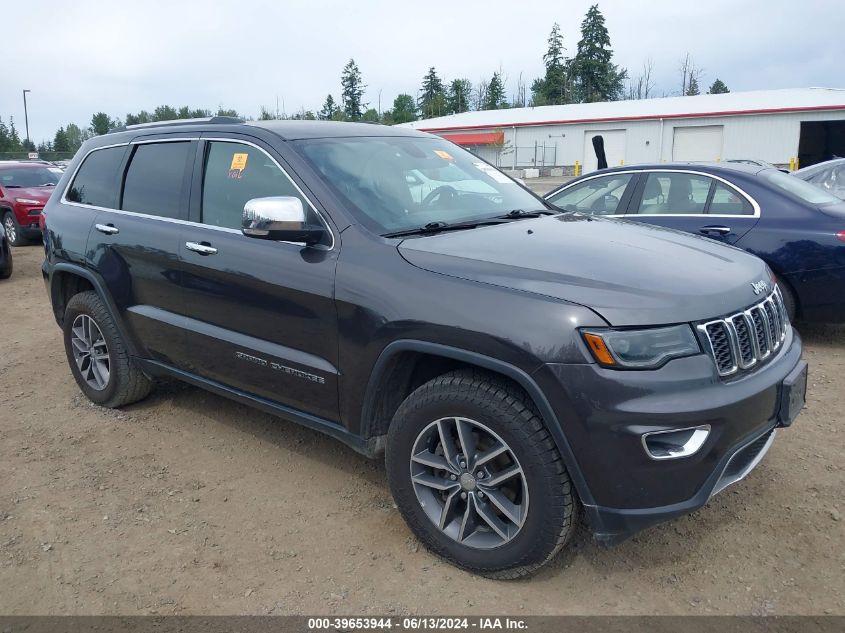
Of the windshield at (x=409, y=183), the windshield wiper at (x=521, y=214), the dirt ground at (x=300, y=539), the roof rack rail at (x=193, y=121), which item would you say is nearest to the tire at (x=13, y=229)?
the roof rack rail at (x=193, y=121)

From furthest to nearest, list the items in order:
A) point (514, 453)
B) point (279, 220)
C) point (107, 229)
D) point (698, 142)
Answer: point (698, 142)
point (107, 229)
point (279, 220)
point (514, 453)

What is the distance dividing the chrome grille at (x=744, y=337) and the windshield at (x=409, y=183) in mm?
1360

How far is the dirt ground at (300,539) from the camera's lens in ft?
9.39

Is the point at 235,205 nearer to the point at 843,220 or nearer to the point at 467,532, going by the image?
the point at 467,532

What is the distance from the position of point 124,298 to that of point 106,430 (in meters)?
0.92

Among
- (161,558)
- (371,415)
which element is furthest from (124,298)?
(371,415)

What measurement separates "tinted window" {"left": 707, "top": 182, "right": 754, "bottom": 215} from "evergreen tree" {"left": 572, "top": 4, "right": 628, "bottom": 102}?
7928 cm

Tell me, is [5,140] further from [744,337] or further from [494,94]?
[744,337]

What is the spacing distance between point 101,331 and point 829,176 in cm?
898

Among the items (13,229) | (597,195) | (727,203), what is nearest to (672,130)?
(13,229)

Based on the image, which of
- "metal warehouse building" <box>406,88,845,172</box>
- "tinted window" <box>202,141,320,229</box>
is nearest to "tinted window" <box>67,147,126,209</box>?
"tinted window" <box>202,141,320,229</box>

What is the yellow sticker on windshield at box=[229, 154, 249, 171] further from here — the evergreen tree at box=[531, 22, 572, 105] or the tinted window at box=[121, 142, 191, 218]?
the evergreen tree at box=[531, 22, 572, 105]

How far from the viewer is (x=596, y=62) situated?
79688mm

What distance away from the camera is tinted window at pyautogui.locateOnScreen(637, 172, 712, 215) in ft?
21.3
